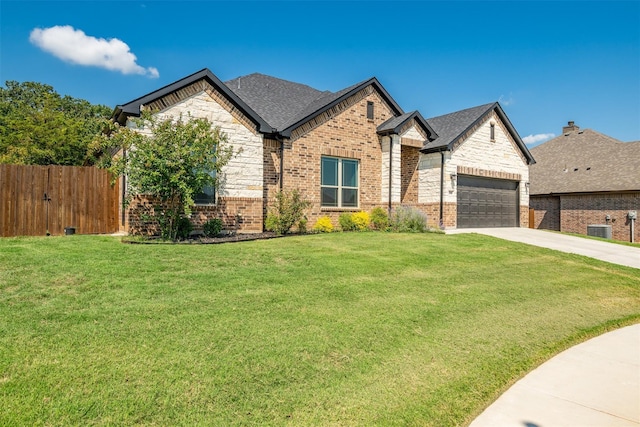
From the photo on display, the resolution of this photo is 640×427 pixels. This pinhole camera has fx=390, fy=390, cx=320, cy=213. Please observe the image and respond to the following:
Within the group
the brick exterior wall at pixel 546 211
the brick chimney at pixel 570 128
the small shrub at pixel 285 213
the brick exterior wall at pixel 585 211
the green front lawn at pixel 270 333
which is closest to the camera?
the green front lawn at pixel 270 333

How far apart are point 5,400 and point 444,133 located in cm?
1837

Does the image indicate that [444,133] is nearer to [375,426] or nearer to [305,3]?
[305,3]

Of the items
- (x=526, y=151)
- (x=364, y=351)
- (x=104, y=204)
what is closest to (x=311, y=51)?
(x=104, y=204)

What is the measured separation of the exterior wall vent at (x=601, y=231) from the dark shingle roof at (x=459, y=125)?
489 cm

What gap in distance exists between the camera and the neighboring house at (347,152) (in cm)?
1292

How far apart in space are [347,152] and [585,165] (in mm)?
18119

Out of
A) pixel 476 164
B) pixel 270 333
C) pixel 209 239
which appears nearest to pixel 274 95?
pixel 209 239

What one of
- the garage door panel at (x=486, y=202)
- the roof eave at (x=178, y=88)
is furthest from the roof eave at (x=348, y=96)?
the garage door panel at (x=486, y=202)

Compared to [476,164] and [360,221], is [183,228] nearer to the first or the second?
[360,221]

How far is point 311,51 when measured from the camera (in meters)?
17.7

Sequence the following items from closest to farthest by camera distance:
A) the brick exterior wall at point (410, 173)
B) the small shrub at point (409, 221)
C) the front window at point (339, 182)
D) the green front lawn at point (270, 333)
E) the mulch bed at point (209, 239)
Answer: the green front lawn at point (270, 333)
the mulch bed at point (209, 239)
the small shrub at point (409, 221)
the front window at point (339, 182)
the brick exterior wall at point (410, 173)

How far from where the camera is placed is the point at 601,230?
68.2 feet

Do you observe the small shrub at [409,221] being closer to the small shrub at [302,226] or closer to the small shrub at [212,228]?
the small shrub at [302,226]

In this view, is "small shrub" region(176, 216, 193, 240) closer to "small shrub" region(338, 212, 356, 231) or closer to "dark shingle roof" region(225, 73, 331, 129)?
"dark shingle roof" region(225, 73, 331, 129)
